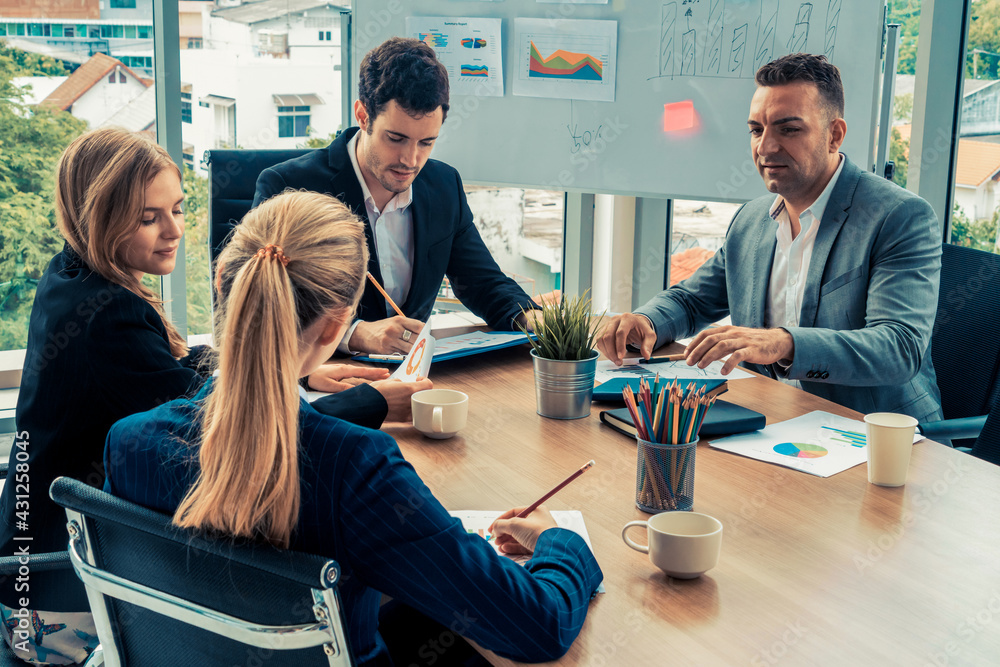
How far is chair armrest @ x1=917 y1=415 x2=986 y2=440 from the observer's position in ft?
5.39

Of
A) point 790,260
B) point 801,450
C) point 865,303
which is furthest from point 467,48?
point 801,450

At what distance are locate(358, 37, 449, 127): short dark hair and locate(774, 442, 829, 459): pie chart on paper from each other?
1215 millimetres

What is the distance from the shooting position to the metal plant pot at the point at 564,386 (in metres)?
1.51

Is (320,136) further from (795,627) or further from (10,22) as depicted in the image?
(795,627)

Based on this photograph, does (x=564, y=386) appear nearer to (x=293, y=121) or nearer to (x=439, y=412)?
(x=439, y=412)

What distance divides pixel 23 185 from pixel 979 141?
313cm

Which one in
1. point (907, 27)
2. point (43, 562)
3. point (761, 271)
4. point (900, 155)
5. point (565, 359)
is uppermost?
point (907, 27)

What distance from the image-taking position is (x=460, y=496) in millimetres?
1232

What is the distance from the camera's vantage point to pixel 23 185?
9.50 ft

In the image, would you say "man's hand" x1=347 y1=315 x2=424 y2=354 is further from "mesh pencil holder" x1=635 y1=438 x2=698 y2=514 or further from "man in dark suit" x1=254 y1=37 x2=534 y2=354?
"mesh pencil holder" x1=635 y1=438 x2=698 y2=514

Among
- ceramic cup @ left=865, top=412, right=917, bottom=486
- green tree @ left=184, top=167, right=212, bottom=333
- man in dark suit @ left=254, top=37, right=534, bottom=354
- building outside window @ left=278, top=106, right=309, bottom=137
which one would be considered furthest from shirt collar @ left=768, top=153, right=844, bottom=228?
green tree @ left=184, top=167, right=212, bottom=333

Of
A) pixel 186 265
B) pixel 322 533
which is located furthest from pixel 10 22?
pixel 322 533

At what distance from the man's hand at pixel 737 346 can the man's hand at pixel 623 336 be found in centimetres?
23

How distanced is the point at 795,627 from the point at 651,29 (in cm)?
213
